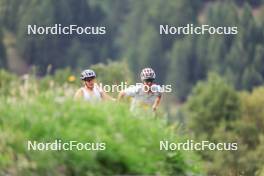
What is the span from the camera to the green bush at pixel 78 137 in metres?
10.9

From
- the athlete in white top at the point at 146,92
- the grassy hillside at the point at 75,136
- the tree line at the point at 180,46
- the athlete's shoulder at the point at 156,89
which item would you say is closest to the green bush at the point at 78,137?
the grassy hillside at the point at 75,136

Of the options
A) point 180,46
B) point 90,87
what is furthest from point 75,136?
point 180,46

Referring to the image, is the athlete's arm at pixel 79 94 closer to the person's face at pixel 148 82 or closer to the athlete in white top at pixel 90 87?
the athlete in white top at pixel 90 87

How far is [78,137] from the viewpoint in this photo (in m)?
11.5

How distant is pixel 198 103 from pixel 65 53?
9862 centimetres

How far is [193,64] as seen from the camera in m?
193

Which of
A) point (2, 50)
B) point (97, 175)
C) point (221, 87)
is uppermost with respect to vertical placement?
point (2, 50)

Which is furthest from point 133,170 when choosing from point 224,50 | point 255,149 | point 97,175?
point 224,50

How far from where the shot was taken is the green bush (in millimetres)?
10930

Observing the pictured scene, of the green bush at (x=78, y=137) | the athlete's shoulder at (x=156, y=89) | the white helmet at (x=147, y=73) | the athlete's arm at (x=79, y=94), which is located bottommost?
the green bush at (x=78, y=137)

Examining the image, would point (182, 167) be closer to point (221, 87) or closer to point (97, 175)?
point (97, 175)

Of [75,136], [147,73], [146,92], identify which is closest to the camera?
[75,136]

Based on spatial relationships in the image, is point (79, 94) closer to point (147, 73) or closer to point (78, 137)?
point (147, 73)

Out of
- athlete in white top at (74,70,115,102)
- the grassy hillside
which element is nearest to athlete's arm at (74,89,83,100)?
athlete in white top at (74,70,115,102)
